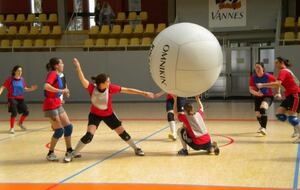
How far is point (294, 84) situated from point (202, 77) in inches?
146

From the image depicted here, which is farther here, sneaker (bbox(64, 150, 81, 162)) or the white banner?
the white banner

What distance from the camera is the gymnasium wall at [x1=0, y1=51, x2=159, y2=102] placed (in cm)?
2205

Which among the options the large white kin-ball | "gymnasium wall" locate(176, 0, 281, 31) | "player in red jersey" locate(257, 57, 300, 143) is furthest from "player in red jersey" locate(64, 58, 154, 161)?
"gymnasium wall" locate(176, 0, 281, 31)

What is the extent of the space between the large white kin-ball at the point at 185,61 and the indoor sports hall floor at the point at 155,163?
128cm

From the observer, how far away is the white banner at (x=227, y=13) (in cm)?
2219

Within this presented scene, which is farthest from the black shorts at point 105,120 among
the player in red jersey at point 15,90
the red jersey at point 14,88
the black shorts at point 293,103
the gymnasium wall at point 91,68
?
the gymnasium wall at point 91,68

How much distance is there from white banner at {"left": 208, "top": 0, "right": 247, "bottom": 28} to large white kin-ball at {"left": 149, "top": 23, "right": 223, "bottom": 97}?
16089 millimetres

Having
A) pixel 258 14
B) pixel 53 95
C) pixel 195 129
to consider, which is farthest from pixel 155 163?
pixel 258 14

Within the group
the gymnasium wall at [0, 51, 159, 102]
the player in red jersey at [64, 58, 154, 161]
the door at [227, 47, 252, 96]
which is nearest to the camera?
the player in red jersey at [64, 58, 154, 161]

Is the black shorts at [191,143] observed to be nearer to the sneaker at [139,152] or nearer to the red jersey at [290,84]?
the sneaker at [139,152]

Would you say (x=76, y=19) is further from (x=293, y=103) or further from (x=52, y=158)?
(x=52, y=158)

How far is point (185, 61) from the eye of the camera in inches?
250

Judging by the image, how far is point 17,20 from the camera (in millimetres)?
25859

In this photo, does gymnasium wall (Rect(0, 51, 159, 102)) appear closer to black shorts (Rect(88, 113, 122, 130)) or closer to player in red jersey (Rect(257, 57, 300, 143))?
player in red jersey (Rect(257, 57, 300, 143))
